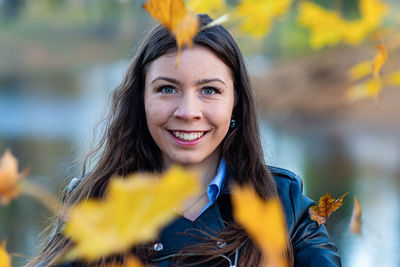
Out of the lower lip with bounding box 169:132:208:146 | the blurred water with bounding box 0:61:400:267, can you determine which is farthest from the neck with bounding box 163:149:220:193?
the blurred water with bounding box 0:61:400:267

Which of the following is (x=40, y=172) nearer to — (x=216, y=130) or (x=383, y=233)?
(x=383, y=233)

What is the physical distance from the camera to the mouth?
1.35m

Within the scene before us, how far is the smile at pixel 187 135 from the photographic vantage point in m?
1.35

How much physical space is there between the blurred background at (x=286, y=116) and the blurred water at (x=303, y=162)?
0.6 inches

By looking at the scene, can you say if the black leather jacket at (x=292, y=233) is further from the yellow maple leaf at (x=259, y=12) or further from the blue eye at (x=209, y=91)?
the yellow maple leaf at (x=259, y=12)

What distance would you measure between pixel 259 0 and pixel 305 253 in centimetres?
60

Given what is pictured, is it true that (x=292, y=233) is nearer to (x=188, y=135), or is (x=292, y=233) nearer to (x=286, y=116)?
(x=188, y=135)

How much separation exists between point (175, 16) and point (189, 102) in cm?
65

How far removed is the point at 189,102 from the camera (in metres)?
1.29

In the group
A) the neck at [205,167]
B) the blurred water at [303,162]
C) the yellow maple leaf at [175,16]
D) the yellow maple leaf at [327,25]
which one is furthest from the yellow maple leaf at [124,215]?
the blurred water at [303,162]

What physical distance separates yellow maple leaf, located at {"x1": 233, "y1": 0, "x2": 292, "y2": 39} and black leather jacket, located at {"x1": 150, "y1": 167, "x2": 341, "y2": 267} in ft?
1.49

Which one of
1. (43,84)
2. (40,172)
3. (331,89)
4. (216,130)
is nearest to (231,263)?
(216,130)

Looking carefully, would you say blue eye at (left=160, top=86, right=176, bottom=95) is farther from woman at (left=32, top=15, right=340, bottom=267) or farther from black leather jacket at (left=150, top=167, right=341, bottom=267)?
black leather jacket at (left=150, top=167, right=341, bottom=267)

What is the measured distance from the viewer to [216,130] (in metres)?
1.37
